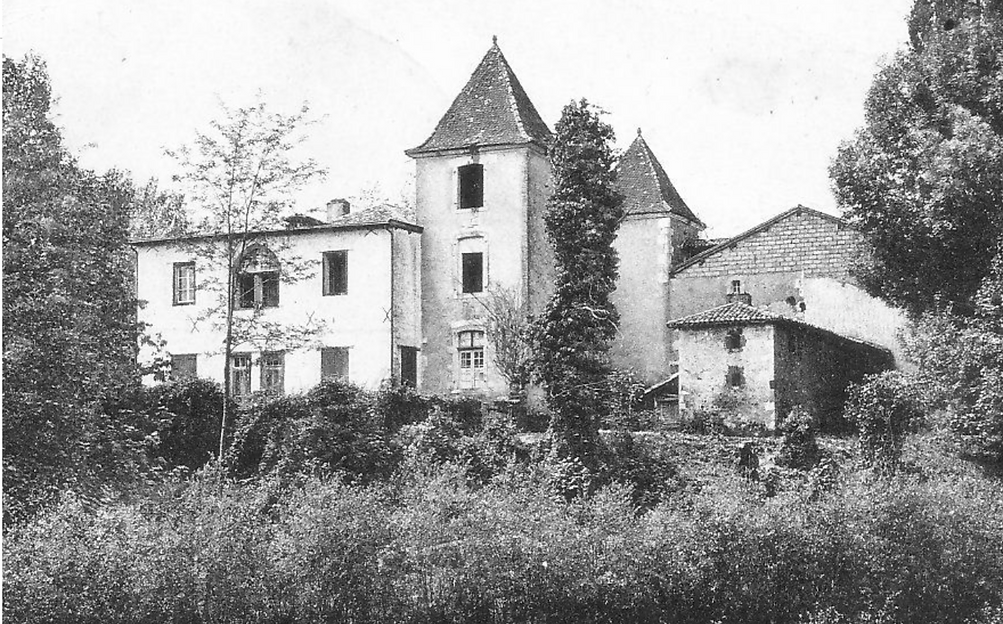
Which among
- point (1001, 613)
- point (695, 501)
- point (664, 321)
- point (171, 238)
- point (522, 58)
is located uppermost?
point (522, 58)

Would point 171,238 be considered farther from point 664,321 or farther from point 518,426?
point 664,321

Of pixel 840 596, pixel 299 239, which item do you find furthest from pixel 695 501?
pixel 299 239

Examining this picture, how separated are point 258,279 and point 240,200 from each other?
1.47m

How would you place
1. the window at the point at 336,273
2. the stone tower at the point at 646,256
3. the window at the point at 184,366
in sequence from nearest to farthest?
the stone tower at the point at 646,256
the window at the point at 184,366
the window at the point at 336,273

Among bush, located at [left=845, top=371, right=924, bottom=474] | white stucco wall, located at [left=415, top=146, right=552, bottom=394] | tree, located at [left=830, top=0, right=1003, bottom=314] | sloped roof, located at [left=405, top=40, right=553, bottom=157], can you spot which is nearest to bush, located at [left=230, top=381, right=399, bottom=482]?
white stucco wall, located at [left=415, top=146, right=552, bottom=394]

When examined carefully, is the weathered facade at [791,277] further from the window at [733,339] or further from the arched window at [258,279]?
the arched window at [258,279]

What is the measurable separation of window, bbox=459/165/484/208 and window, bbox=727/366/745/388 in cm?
516

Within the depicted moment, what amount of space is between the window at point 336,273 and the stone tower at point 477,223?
2151mm

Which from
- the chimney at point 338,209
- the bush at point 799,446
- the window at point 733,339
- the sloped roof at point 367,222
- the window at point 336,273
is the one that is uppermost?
the chimney at point 338,209

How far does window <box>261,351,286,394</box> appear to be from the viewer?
868 inches

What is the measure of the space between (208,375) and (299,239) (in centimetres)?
343

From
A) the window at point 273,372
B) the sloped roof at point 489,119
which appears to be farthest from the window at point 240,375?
the sloped roof at point 489,119

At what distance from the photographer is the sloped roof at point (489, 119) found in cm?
1991

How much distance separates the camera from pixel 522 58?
17594mm
